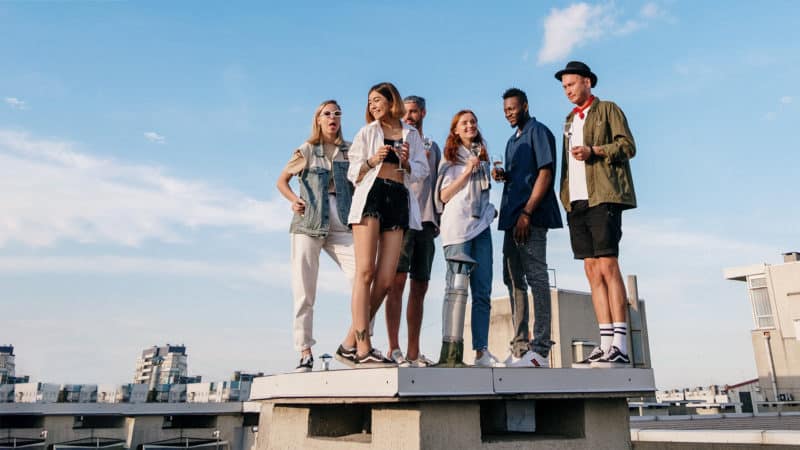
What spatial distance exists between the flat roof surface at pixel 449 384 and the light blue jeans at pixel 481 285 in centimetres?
79

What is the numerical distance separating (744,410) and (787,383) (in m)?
9.94

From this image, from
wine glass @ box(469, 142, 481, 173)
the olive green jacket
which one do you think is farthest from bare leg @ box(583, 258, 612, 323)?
wine glass @ box(469, 142, 481, 173)

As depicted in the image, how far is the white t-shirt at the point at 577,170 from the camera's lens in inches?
175

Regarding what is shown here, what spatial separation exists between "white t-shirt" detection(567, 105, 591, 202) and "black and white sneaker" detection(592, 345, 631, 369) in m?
1.13

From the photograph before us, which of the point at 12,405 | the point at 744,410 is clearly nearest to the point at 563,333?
the point at 744,410

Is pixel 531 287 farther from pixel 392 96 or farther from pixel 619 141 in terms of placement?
pixel 392 96

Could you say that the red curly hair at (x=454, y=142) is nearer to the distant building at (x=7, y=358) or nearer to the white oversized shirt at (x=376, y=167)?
the white oversized shirt at (x=376, y=167)

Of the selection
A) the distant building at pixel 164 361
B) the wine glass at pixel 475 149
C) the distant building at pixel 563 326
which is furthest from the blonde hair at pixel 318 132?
the distant building at pixel 164 361

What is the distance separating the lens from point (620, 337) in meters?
4.19

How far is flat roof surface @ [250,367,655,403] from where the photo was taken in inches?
122

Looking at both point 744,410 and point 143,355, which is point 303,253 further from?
point 143,355

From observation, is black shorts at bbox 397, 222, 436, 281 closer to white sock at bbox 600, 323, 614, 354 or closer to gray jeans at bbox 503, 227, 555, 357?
gray jeans at bbox 503, 227, 555, 357

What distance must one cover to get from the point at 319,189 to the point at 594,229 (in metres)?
2.18

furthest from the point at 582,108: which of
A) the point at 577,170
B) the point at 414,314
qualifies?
the point at 414,314
